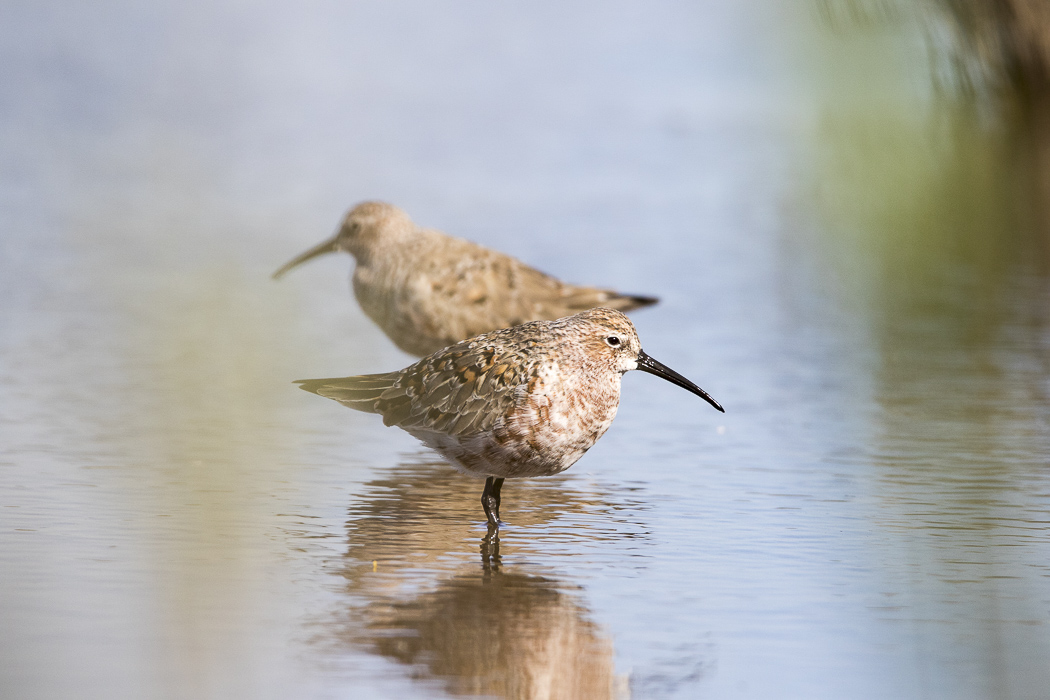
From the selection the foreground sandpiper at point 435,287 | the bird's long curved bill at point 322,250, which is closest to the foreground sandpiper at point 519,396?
the foreground sandpiper at point 435,287

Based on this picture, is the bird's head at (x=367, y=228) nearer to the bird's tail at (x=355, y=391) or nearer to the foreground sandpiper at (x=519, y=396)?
the bird's tail at (x=355, y=391)

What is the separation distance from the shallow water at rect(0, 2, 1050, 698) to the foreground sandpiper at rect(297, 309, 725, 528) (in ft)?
1.30

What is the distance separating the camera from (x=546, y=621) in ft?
19.5

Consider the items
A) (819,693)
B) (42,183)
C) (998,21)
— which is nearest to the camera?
(998,21)

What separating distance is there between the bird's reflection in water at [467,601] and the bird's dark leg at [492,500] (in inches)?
3.7

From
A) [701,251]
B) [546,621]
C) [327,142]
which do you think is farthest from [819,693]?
[327,142]

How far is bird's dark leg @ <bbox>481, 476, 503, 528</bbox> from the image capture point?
729cm

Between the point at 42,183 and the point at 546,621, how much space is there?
35.8 feet

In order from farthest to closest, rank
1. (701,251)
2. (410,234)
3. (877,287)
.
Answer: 1. (701,251)
2. (410,234)
3. (877,287)

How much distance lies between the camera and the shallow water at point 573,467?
2.93 m

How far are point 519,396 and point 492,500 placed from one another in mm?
586

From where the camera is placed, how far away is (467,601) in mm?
6145

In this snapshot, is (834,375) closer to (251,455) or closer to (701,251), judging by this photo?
(701,251)

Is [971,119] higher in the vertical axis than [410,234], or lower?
higher
